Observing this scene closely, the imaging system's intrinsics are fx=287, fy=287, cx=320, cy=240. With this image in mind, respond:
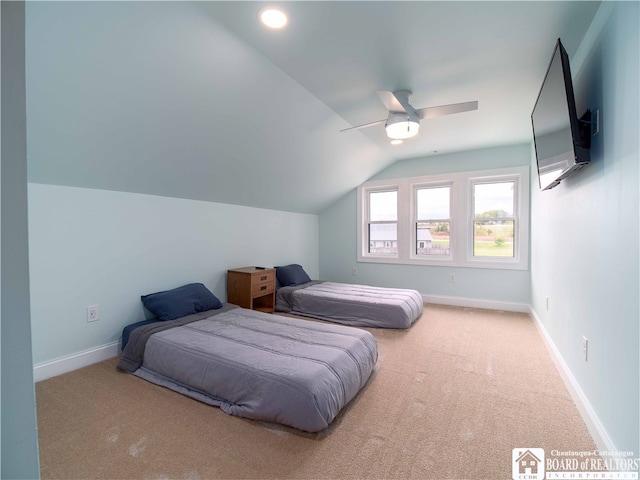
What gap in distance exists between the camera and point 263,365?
1903mm

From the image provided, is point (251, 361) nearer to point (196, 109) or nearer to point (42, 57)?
point (196, 109)

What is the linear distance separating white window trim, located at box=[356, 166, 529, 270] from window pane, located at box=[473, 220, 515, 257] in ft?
0.23

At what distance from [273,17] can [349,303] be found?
3053 millimetres

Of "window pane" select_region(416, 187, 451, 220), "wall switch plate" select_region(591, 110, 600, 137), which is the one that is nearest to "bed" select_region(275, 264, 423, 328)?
"window pane" select_region(416, 187, 451, 220)

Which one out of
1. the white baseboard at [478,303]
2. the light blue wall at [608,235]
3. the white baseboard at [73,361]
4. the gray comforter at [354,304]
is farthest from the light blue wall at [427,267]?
the white baseboard at [73,361]

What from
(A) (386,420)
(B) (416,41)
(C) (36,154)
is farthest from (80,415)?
(B) (416,41)

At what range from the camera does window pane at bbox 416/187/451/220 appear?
4746mm

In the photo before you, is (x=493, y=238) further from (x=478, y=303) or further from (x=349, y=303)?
(x=349, y=303)

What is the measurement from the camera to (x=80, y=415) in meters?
1.86

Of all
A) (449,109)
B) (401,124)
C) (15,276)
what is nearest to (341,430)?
(15,276)

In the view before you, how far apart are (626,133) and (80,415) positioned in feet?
11.3

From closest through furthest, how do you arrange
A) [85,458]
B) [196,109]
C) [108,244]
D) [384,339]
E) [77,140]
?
[85,458]
[77,140]
[196,109]
[108,244]
[384,339]

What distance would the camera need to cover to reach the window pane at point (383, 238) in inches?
206

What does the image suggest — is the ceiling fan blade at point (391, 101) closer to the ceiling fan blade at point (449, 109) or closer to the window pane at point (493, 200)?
the ceiling fan blade at point (449, 109)
